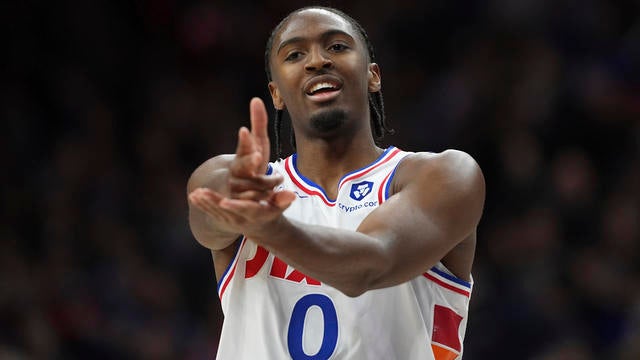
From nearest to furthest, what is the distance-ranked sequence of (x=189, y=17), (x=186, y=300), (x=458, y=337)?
(x=458, y=337), (x=186, y=300), (x=189, y=17)

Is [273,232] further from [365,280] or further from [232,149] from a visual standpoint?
[232,149]

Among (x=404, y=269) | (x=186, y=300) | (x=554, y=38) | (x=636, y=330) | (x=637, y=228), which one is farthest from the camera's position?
(x=554, y=38)

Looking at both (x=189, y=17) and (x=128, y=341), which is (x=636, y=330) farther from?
(x=189, y=17)

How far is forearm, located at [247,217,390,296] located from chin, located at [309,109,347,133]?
35.5 inches

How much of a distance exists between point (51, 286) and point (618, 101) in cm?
513

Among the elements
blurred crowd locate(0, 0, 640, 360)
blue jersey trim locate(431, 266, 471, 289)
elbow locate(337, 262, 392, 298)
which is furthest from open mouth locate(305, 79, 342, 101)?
blurred crowd locate(0, 0, 640, 360)

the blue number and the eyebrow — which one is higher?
the eyebrow

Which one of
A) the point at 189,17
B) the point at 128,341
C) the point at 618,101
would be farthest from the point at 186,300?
the point at 618,101

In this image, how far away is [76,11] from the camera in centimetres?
995

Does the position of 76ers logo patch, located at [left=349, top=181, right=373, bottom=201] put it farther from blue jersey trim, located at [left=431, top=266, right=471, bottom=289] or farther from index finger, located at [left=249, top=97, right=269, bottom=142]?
index finger, located at [left=249, top=97, right=269, bottom=142]

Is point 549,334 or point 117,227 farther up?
point 117,227

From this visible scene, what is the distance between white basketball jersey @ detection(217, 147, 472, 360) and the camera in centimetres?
369

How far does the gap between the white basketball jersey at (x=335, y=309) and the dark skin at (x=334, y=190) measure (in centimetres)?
11

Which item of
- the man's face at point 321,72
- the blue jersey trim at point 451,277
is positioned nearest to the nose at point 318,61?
the man's face at point 321,72
